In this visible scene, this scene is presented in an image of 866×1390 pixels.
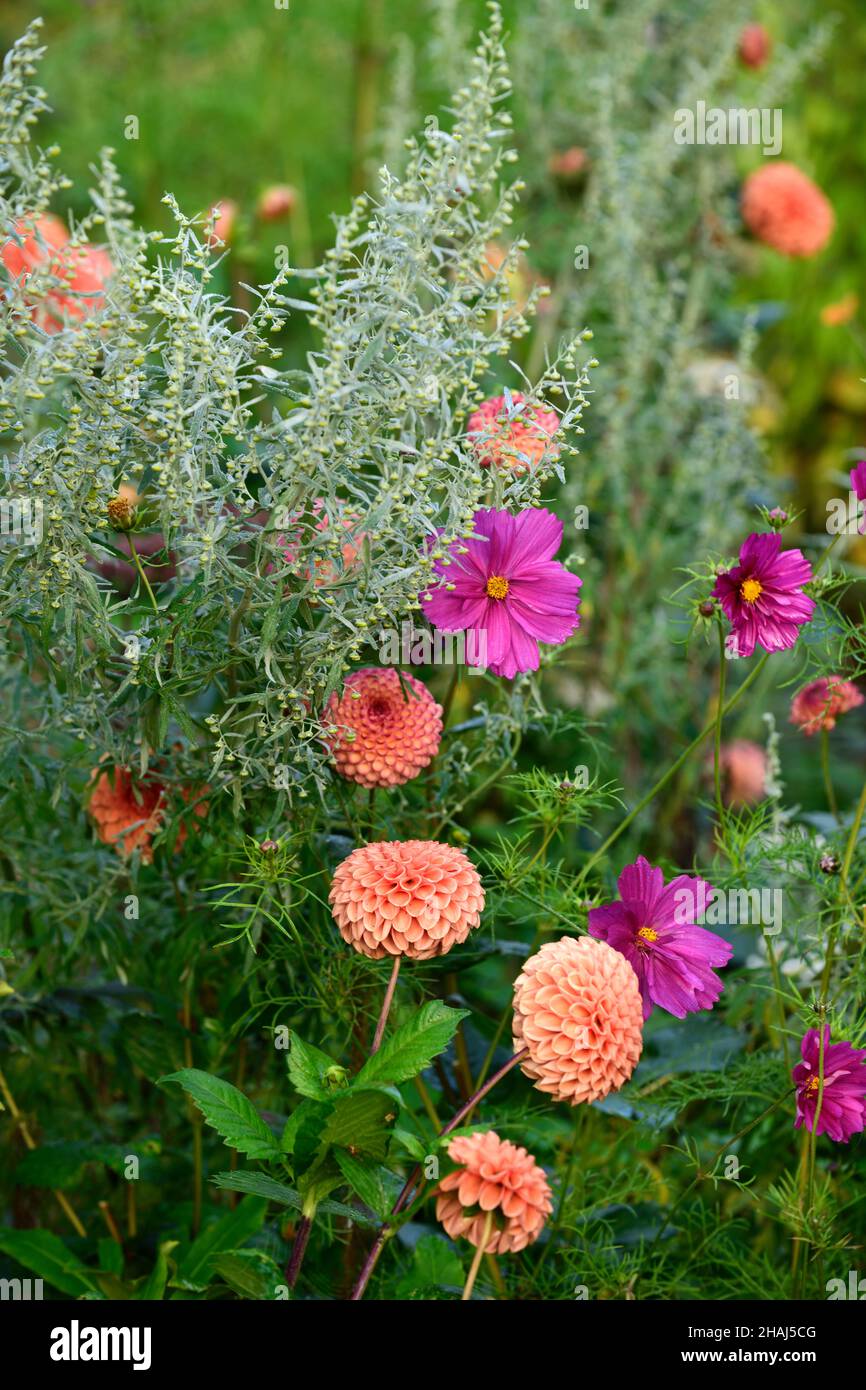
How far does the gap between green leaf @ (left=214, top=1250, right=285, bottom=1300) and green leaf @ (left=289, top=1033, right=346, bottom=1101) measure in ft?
0.32

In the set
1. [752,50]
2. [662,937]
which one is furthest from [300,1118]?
[752,50]

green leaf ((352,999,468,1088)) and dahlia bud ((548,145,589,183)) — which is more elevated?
dahlia bud ((548,145,589,183))

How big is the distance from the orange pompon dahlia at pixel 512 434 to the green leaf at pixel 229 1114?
405 mm

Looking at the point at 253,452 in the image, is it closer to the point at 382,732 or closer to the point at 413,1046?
the point at 382,732

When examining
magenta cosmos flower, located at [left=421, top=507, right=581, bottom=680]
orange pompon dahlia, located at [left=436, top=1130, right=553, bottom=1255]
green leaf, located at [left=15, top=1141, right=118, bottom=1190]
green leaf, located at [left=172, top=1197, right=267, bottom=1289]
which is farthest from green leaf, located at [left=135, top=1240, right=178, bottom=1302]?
magenta cosmos flower, located at [left=421, top=507, right=581, bottom=680]

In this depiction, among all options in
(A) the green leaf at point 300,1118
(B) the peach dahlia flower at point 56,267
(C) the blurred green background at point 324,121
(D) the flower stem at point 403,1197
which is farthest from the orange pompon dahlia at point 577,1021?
(C) the blurred green background at point 324,121

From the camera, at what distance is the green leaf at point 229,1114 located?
0.81m

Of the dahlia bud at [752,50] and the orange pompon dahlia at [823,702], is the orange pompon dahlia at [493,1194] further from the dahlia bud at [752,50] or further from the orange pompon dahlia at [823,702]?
the dahlia bud at [752,50]

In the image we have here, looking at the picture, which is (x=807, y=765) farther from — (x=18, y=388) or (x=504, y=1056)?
(x=18, y=388)

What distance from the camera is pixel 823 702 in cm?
106

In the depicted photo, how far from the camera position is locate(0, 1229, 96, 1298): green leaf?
3.20ft

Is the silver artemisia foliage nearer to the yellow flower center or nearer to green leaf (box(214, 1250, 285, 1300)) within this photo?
the yellow flower center

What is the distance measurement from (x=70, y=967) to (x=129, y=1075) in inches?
3.8

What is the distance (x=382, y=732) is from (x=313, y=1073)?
0.21 metres
